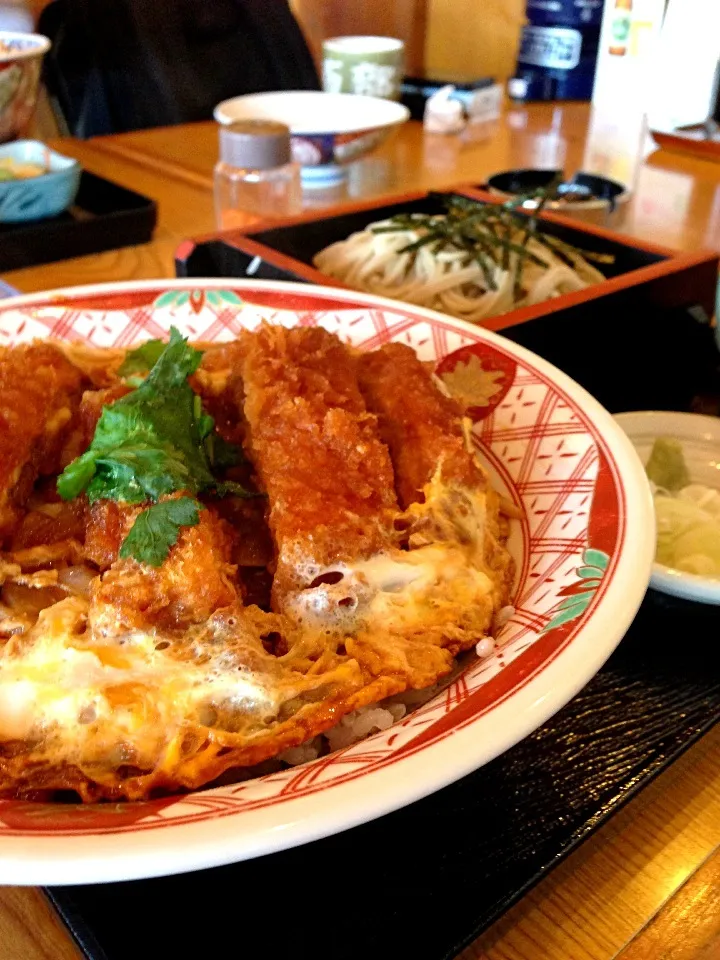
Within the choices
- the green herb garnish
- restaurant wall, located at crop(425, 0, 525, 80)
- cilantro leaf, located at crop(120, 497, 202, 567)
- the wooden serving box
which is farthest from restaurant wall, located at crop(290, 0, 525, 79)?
cilantro leaf, located at crop(120, 497, 202, 567)

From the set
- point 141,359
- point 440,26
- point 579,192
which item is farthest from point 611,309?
point 440,26

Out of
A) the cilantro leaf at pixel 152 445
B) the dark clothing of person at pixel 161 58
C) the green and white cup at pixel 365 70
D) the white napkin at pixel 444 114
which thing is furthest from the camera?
the dark clothing of person at pixel 161 58

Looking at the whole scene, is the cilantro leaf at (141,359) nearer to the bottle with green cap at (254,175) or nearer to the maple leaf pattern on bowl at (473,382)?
the maple leaf pattern on bowl at (473,382)

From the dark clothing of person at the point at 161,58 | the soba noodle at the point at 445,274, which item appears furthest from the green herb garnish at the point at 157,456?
the dark clothing of person at the point at 161,58

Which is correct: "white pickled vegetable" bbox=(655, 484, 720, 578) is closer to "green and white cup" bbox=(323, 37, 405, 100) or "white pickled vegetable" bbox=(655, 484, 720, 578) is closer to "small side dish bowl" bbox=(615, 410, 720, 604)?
"small side dish bowl" bbox=(615, 410, 720, 604)

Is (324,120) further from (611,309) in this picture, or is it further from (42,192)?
(611,309)
